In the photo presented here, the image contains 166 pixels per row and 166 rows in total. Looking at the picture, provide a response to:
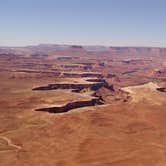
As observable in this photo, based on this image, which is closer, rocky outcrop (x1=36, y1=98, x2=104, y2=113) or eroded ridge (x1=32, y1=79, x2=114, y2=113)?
rocky outcrop (x1=36, y1=98, x2=104, y2=113)

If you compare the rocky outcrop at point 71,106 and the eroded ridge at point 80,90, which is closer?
the rocky outcrop at point 71,106

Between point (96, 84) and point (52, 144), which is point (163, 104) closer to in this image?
point (96, 84)

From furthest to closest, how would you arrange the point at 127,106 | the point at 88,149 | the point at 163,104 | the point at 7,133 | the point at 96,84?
the point at 96,84 < the point at 163,104 < the point at 127,106 < the point at 7,133 < the point at 88,149

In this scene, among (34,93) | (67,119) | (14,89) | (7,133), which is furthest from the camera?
(14,89)

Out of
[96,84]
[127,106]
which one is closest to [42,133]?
[127,106]

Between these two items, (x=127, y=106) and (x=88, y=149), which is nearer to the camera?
(x=88, y=149)

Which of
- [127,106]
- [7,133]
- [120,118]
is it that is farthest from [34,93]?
[7,133]

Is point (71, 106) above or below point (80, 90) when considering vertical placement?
above

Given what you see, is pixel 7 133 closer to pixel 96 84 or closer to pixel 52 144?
pixel 52 144

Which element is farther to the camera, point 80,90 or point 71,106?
point 80,90
